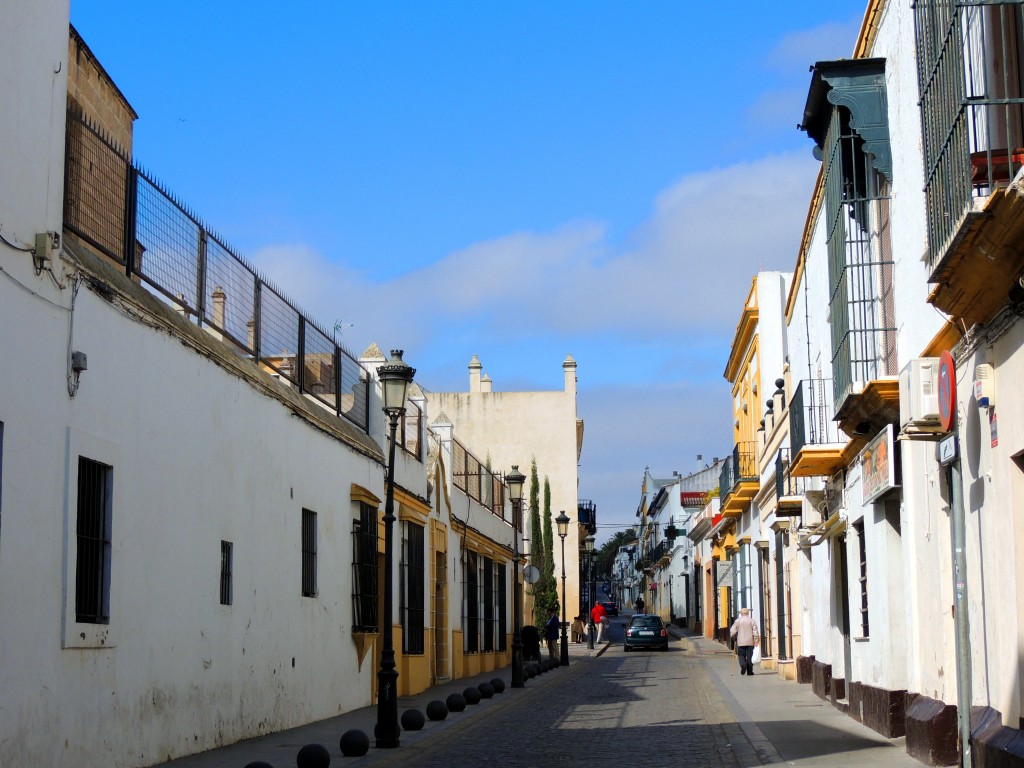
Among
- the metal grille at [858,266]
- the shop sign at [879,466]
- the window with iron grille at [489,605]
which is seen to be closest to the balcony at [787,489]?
the shop sign at [879,466]

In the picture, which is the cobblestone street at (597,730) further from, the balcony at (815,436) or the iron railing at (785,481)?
the iron railing at (785,481)

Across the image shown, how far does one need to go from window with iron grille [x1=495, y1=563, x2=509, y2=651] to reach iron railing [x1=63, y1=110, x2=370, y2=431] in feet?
56.5

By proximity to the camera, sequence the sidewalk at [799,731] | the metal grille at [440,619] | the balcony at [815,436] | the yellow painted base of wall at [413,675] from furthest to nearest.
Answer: the metal grille at [440,619], the yellow painted base of wall at [413,675], the balcony at [815,436], the sidewalk at [799,731]

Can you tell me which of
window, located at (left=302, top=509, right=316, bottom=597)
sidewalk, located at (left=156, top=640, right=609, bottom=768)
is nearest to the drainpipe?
sidewalk, located at (left=156, top=640, right=609, bottom=768)

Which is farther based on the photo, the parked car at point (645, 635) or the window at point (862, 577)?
the parked car at point (645, 635)

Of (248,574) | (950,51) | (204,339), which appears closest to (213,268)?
(204,339)

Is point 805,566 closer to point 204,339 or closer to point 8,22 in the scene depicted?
point 204,339

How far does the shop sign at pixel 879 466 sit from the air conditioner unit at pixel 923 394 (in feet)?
8.19

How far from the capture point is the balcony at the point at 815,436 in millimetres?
17234

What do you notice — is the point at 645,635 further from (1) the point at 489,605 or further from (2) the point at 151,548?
(2) the point at 151,548

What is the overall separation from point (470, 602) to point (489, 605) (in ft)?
10.6

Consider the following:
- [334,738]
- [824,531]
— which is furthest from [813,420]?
[334,738]

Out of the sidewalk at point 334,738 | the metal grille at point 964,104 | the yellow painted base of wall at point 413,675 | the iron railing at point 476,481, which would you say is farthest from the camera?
the iron railing at point 476,481

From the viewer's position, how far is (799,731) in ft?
50.7
